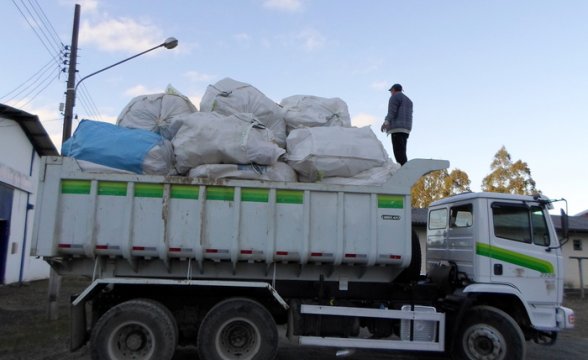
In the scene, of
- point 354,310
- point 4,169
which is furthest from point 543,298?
point 4,169

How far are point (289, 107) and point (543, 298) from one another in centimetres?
458

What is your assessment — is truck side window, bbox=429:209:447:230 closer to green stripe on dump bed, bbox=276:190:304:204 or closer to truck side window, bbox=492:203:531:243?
truck side window, bbox=492:203:531:243

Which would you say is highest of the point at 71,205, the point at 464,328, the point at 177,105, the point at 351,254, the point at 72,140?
the point at 177,105

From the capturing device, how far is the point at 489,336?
6.81 meters

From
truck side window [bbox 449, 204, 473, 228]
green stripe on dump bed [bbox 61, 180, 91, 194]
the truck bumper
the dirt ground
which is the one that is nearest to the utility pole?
the dirt ground

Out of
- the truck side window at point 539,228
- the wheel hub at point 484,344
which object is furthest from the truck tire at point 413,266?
the truck side window at point 539,228

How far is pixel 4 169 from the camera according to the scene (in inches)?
680

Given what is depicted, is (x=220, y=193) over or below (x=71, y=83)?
below

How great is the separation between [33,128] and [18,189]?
2510 millimetres

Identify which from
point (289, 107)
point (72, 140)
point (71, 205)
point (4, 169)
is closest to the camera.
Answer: point (71, 205)

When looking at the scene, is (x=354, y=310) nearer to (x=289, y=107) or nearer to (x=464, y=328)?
(x=464, y=328)

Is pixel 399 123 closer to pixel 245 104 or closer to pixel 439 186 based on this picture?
pixel 245 104

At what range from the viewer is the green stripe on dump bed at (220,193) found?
6473mm

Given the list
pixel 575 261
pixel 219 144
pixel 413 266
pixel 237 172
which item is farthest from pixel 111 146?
pixel 575 261
